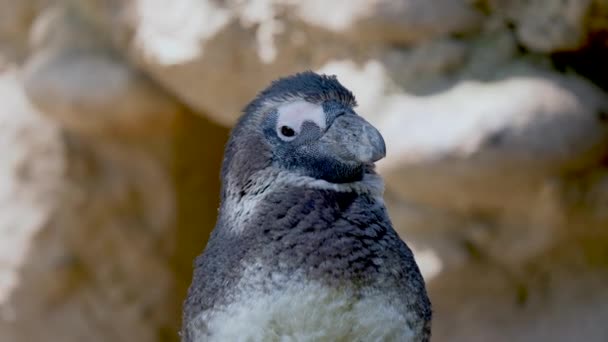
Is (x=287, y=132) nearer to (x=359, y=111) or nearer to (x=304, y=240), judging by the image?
(x=304, y=240)

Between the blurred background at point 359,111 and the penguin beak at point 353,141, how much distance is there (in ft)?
3.45

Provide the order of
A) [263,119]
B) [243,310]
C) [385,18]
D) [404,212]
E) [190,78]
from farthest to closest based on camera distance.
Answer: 1. [190,78]
2. [404,212]
3. [385,18]
4. [263,119]
5. [243,310]

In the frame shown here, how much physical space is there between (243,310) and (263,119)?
303 millimetres

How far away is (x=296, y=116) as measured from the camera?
1.53 metres

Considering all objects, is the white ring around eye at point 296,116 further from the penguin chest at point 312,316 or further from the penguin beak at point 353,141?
the penguin chest at point 312,316

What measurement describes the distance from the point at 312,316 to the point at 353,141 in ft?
0.84

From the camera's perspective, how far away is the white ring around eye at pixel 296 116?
4.99 ft

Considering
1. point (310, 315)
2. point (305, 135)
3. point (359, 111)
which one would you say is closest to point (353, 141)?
point (305, 135)

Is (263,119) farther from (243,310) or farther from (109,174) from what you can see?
(109,174)

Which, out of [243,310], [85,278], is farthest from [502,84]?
[85,278]

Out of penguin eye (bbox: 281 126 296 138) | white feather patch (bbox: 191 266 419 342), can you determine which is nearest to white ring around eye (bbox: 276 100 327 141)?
penguin eye (bbox: 281 126 296 138)

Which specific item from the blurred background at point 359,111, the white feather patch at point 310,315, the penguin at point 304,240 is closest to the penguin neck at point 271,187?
the penguin at point 304,240

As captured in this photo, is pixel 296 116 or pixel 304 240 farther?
pixel 296 116

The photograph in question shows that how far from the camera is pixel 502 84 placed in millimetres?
2592
